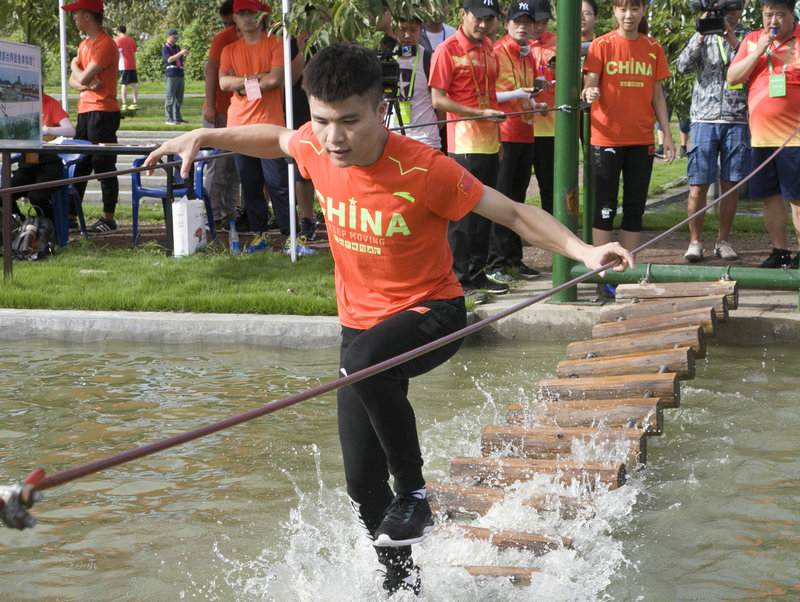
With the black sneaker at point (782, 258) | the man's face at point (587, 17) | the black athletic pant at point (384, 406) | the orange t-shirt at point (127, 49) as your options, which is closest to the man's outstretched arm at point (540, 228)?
the black athletic pant at point (384, 406)

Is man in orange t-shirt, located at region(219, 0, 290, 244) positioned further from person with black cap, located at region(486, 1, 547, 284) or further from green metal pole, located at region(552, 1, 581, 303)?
green metal pole, located at region(552, 1, 581, 303)

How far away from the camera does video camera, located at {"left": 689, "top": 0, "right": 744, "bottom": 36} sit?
8555 millimetres

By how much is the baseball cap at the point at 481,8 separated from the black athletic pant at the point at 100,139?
4.68 m

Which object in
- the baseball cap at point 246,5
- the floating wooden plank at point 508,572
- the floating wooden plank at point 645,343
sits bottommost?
the floating wooden plank at point 508,572

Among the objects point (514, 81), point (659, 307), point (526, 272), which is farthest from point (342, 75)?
point (526, 272)

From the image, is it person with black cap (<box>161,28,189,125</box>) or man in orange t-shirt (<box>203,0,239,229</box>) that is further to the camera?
person with black cap (<box>161,28,189,125</box>)

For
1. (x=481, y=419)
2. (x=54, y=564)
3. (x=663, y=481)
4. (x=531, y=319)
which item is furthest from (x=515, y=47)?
(x=54, y=564)

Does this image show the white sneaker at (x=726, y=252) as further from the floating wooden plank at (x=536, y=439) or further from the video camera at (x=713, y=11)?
the floating wooden plank at (x=536, y=439)

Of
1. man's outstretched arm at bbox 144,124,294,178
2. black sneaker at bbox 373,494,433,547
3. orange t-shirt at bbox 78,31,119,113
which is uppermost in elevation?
orange t-shirt at bbox 78,31,119,113

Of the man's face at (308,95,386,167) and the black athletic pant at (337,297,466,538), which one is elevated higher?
the man's face at (308,95,386,167)

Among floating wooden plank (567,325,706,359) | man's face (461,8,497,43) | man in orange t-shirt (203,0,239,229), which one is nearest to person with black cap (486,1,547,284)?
man's face (461,8,497,43)

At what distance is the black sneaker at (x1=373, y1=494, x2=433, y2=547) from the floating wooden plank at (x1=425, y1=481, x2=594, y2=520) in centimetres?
89

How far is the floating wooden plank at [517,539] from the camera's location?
4.20m

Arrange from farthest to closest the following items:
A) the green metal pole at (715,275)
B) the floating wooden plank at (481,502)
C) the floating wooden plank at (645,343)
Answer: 1. the green metal pole at (715,275)
2. the floating wooden plank at (645,343)
3. the floating wooden plank at (481,502)
